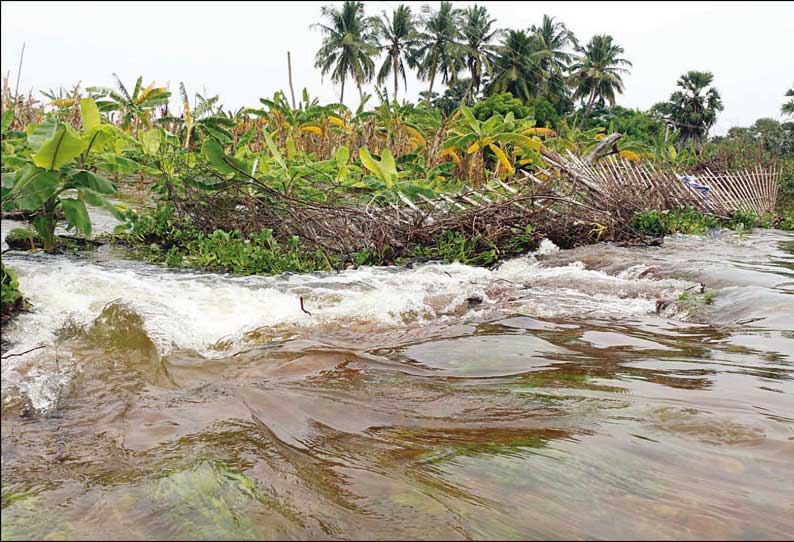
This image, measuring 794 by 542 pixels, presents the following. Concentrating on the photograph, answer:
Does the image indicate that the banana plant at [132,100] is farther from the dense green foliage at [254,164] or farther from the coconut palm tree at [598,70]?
the coconut palm tree at [598,70]

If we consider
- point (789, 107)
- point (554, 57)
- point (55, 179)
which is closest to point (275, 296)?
point (55, 179)

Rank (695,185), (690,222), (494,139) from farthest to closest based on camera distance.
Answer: (695,185) < (494,139) < (690,222)

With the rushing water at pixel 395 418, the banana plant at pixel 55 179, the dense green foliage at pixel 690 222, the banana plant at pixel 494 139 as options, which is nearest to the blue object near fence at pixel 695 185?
the dense green foliage at pixel 690 222

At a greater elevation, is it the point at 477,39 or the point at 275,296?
the point at 477,39

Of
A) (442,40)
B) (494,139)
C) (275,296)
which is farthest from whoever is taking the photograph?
(442,40)

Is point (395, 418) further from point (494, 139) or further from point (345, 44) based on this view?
point (345, 44)

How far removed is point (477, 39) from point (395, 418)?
41141mm

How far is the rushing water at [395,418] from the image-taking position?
138cm

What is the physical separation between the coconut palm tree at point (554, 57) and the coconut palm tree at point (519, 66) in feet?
2.13

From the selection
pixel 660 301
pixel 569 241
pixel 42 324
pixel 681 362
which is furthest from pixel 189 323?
pixel 569 241

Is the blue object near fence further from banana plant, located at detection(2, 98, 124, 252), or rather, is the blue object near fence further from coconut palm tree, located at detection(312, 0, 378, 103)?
coconut palm tree, located at detection(312, 0, 378, 103)

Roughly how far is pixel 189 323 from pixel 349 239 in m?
3.20

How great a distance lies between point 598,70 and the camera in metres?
44.1

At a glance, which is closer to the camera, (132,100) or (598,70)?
(132,100)
